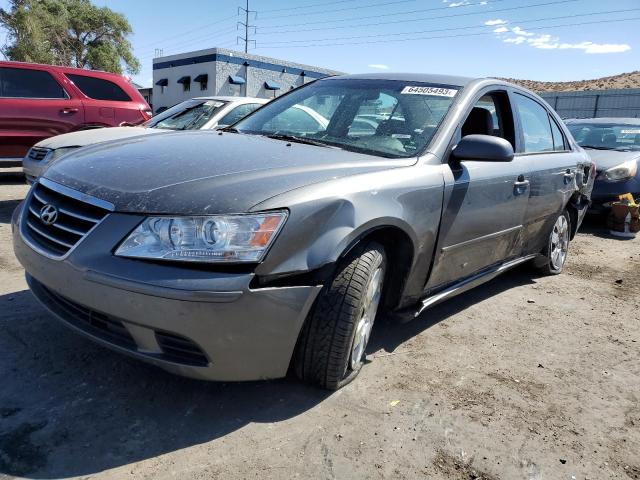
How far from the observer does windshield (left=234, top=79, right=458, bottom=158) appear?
3.01 m

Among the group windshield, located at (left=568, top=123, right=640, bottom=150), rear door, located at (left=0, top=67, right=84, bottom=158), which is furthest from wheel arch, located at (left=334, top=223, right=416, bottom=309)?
windshield, located at (left=568, top=123, right=640, bottom=150)

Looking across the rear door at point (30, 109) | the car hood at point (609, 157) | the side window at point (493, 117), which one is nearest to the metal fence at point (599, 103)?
the car hood at point (609, 157)

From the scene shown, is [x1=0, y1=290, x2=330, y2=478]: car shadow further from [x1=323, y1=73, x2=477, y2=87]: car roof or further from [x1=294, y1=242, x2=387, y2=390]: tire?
[x1=323, y1=73, x2=477, y2=87]: car roof

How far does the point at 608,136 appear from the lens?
8648 mm

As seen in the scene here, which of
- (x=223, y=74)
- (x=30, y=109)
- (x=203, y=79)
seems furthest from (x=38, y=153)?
(x=203, y=79)

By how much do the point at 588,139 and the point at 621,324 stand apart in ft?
18.9

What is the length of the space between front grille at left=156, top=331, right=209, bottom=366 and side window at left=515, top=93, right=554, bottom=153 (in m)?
2.94

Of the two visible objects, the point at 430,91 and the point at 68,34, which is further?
the point at 68,34

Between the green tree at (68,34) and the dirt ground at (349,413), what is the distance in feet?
122

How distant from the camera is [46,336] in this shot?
2889 millimetres

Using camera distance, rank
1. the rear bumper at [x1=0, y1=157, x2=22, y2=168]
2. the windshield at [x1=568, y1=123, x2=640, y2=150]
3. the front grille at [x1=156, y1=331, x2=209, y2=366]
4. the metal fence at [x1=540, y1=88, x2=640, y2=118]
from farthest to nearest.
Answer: the metal fence at [x1=540, y1=88, x2=640, y2=118] → the windshield at [x1=568, y1=123, x2=640, y2=150] → the rear bumper at [x1=0, y1=157, x2=22, y2=168] → the front grille at [x1=156, y1=331, x2=209, y2=366]

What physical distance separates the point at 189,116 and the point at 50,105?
2437 mm

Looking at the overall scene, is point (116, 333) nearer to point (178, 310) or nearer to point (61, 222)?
point (178, 310)

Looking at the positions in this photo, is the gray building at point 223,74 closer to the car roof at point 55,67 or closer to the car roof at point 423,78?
the car roof at point 55,67
